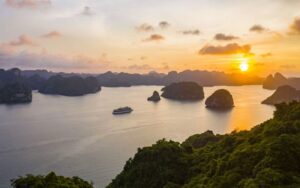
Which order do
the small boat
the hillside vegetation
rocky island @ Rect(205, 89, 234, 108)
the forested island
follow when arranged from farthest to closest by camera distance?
rocky island @ Rect(205, 89, 234, 108)
the small boat
the hillside vegetation
the forested island

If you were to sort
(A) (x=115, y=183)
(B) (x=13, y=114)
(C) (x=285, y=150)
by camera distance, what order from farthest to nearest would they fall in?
1. (B) (x=13, y=114)
2. (A) (x=115, y=183)
3. (C) (x=285, y=150)

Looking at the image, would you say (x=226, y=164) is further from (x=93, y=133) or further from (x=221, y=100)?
(x=221, y=100)

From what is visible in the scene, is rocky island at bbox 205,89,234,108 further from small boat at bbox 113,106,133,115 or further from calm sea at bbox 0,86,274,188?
small boat at bbox 113,106,133,115

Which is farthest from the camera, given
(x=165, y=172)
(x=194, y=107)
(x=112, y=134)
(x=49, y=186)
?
(x=194, y=107)

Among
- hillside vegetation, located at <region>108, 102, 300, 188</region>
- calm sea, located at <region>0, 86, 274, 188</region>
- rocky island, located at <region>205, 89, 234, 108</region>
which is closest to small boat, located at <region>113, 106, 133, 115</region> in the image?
calm sea, located at <region>0, 86, 274, 188</region>

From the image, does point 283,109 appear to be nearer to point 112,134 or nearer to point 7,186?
point 7,186

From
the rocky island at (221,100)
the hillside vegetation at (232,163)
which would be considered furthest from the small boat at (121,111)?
the hillside vegetation at (232,163)

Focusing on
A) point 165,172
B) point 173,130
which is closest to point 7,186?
point 165,172
